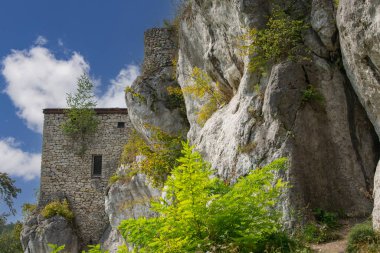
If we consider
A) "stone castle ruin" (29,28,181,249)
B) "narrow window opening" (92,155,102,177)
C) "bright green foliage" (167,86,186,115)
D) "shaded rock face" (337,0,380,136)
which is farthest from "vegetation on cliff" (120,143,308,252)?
"narrow window opening" (92,155,102,177)

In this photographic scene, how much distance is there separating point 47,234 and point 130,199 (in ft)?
18.2

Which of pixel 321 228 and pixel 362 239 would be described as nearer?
pixel 362 239

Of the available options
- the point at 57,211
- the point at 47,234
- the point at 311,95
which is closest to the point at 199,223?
the point at 311,95

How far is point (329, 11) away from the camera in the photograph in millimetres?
11547

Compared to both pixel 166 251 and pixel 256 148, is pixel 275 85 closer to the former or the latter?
pixel 256 148

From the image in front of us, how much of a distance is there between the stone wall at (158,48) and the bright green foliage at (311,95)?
9.64 meters

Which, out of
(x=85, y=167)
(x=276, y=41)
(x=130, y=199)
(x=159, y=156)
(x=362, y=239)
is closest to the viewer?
(x=362, y=239)

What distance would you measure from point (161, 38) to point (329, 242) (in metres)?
13.5

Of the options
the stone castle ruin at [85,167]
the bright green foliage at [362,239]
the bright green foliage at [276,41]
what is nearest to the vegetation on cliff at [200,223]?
the bright green foliage at [362,239]

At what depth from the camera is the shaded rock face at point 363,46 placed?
8.88 meters

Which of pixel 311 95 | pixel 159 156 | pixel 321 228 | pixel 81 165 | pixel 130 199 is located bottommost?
pixel 321 228

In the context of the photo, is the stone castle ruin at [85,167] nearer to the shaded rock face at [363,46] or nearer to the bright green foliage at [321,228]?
the bright green foliage at [321,228]

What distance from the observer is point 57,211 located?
76.4ft

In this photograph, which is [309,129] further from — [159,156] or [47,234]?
[47,234]
